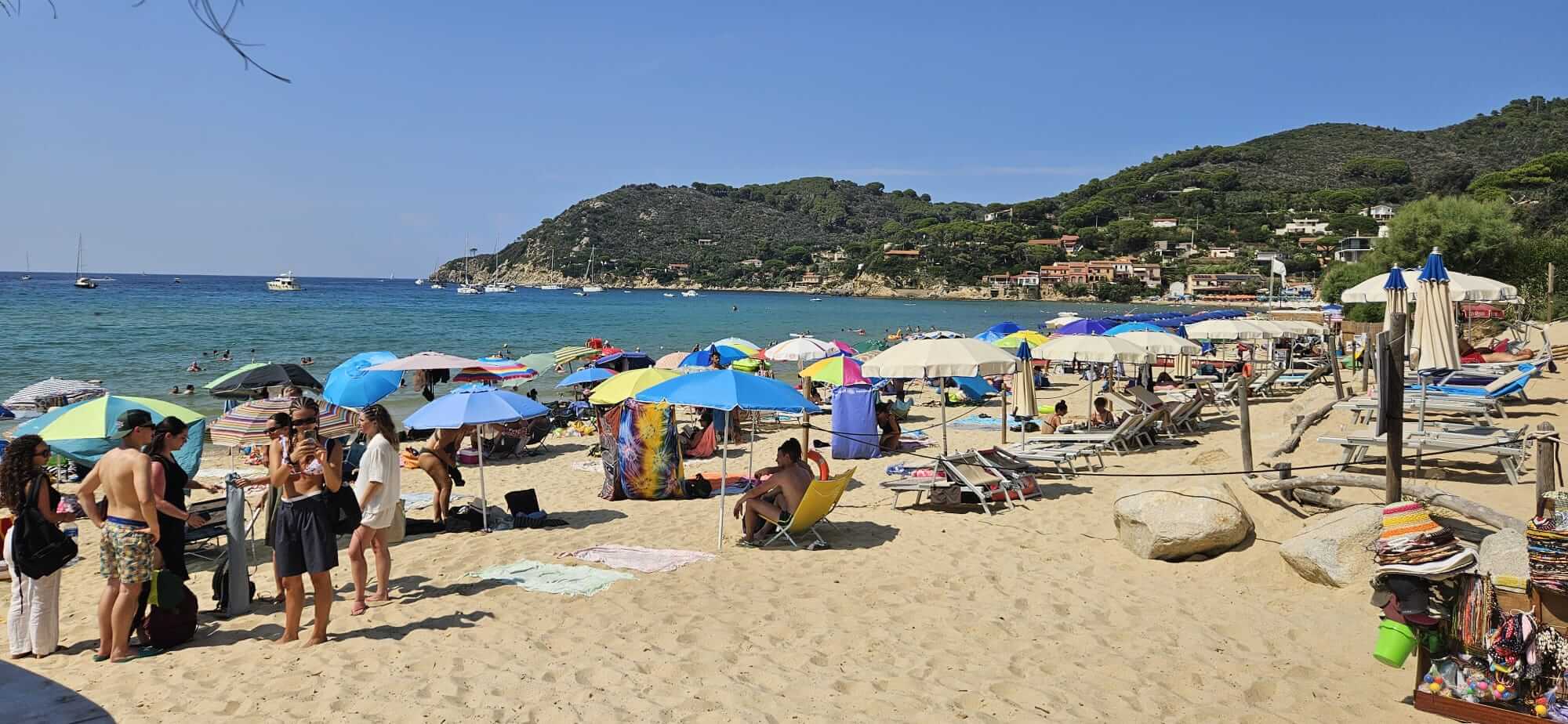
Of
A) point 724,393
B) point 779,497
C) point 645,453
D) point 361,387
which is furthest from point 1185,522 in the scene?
point 361,387

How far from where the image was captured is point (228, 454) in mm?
13047

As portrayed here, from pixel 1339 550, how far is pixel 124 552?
22.8ft

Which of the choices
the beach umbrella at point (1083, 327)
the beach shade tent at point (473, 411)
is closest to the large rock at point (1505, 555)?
the beach shade tent at point (473, 411)

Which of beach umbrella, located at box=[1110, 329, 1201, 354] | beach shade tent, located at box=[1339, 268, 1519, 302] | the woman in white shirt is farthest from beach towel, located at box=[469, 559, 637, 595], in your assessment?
beach shade tent, located at box=[1339, 268, 1519, 302]

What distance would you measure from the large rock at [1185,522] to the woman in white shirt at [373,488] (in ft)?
16.8

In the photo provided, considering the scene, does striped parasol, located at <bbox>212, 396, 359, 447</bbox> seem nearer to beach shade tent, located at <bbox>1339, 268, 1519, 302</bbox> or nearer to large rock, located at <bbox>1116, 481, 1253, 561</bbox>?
large rock, located at <bbox>1116, 481, 1253, 561</bbox>

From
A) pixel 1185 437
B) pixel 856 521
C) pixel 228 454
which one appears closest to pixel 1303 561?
pixel 856 521

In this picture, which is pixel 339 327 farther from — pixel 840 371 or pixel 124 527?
pixel 124 527

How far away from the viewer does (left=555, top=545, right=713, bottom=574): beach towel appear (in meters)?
6.37

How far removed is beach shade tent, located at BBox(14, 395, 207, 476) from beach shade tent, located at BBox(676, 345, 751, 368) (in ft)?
29.1

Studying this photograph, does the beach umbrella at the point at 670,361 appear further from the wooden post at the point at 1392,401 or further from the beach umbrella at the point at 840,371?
the wooden post at the point at 1392,401

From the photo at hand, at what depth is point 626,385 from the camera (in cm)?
1048

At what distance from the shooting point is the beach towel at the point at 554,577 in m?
5.78

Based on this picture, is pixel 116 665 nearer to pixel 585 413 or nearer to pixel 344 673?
pixel 344 673
